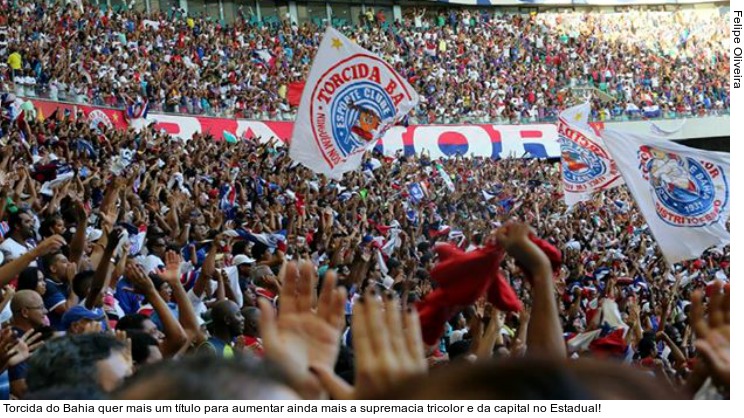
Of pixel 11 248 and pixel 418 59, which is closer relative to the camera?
pixel 11 248

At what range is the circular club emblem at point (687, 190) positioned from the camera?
30.2 ft

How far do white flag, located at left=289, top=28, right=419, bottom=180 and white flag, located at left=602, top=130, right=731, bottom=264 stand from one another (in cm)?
243

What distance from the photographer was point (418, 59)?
34.0 metres

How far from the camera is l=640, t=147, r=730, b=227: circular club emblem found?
9219 mm

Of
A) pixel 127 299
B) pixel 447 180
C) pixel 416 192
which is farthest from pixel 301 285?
pixel 447 180

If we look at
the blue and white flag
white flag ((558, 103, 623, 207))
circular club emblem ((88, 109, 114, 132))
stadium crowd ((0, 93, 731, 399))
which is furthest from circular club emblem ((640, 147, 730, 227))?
circular club emblem ((88, 109, 114, 132))

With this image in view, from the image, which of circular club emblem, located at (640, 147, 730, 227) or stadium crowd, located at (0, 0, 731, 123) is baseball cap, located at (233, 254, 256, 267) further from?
stadium crowd, located at (0, 0, 731, 123)

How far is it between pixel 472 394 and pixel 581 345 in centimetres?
557

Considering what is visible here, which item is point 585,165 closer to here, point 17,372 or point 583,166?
point 583,166

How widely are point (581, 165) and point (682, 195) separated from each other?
15.0 feet

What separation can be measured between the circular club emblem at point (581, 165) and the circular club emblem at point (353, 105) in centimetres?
482

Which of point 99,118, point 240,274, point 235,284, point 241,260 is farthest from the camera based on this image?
point 99,118

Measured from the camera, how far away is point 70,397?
2439 millimetres
